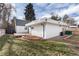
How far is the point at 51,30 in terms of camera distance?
284cm

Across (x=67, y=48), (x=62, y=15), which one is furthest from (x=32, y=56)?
(x=62, y=15)

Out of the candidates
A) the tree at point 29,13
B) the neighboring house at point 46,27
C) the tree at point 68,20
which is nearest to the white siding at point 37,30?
the neighboring house at point 46,27

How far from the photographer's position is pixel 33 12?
2795 mm

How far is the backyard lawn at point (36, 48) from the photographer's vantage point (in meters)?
2.80

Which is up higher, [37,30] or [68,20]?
[68,20]

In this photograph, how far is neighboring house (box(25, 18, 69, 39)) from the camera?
281 centimetres

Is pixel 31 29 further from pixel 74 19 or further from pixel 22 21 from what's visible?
pixel 74 19

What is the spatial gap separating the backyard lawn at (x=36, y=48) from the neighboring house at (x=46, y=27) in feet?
0.31

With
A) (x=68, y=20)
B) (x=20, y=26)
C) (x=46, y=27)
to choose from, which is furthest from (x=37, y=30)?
(x=68, y=20)

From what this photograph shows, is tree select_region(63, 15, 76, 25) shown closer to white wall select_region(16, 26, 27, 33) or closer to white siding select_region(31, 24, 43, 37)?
→ white siding select_region(31, 24, 43, 37)

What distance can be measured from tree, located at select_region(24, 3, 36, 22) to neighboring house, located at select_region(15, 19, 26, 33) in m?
0.07

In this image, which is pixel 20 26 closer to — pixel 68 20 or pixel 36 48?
pixel 36 48

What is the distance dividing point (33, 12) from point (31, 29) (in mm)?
220

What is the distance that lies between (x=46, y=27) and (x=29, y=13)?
11.0 inches
